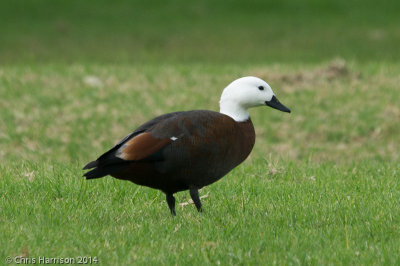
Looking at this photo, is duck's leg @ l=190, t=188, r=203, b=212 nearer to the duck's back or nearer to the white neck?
the duck's back

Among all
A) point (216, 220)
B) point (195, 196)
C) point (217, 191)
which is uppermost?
point (195, 196)

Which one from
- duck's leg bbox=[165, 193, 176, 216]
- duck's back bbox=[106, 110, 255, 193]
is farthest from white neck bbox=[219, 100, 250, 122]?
duck's leg bbox=[165, 193, 176, 216]

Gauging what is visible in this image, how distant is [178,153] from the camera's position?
18.6ft

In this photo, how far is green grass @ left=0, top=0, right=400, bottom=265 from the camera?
519 centimetres

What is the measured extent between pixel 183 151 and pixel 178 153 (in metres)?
0.05

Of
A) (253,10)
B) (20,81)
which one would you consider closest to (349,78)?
(20,81)

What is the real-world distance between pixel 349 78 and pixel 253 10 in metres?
16.2

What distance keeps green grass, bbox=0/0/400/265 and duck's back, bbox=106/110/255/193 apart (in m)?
0.38

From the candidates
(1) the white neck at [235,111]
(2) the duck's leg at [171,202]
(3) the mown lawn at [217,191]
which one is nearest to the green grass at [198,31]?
(3) the mown lawn at [217,191]

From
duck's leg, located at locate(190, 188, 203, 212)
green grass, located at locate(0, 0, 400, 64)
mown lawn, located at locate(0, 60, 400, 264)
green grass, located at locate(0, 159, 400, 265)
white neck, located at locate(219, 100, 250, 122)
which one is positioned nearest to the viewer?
green grass, located at locate(0, 159, 400, 265)

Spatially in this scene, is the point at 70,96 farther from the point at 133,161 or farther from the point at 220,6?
the point at 220,6

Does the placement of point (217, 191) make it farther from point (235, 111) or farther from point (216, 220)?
point (216, 220)

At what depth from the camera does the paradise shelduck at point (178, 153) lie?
556 centimetres

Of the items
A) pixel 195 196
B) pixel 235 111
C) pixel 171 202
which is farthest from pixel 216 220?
pixel 235 111
